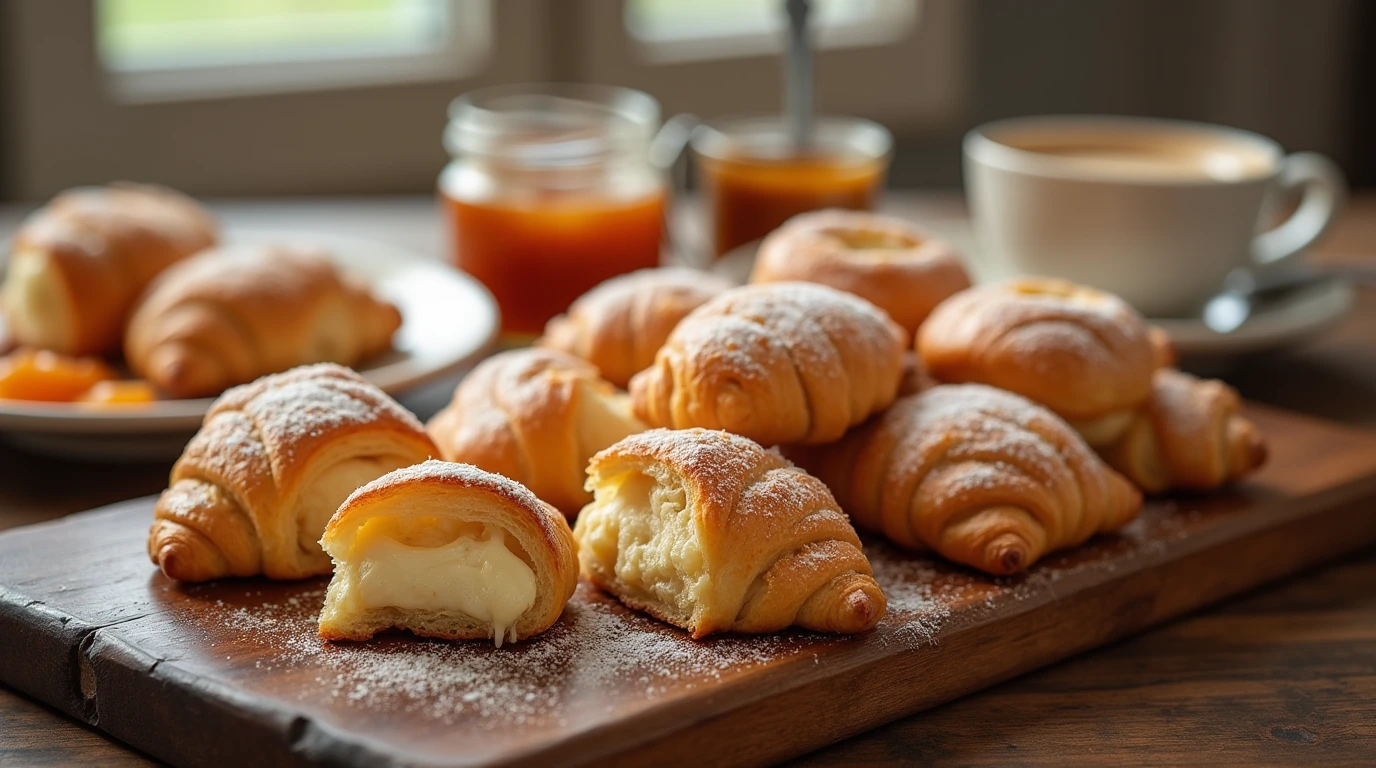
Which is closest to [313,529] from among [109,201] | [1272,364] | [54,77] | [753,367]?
[753,367]

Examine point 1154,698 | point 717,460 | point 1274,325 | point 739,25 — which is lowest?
point 1154,698

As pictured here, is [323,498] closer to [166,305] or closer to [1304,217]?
[166,305]

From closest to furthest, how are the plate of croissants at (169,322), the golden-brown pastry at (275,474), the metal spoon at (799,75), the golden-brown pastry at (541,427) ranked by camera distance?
1. the golden-brown pastry at (275,474)
2. the golden-brown pastry at (541,427)
3. the plate of croissants at (169,322)
4. the metal spoon at (799,75)

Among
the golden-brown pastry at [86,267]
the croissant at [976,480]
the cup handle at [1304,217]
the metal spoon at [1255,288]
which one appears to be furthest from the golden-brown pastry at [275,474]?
the cup handle at [1304,217]

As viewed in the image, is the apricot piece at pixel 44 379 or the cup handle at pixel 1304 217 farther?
the cup handle at pixel 1304 217

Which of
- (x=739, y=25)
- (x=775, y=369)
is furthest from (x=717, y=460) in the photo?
(x=739, y=25)

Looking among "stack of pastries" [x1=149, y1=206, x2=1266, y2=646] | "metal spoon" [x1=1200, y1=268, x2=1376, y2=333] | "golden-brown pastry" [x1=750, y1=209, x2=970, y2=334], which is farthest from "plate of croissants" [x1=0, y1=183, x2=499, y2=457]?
"metal spoon" [x1=1200, y1=268, x2=1376, y2=333]

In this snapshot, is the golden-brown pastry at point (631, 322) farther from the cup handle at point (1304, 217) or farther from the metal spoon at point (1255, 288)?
the cup handle at point (1304, 217)
